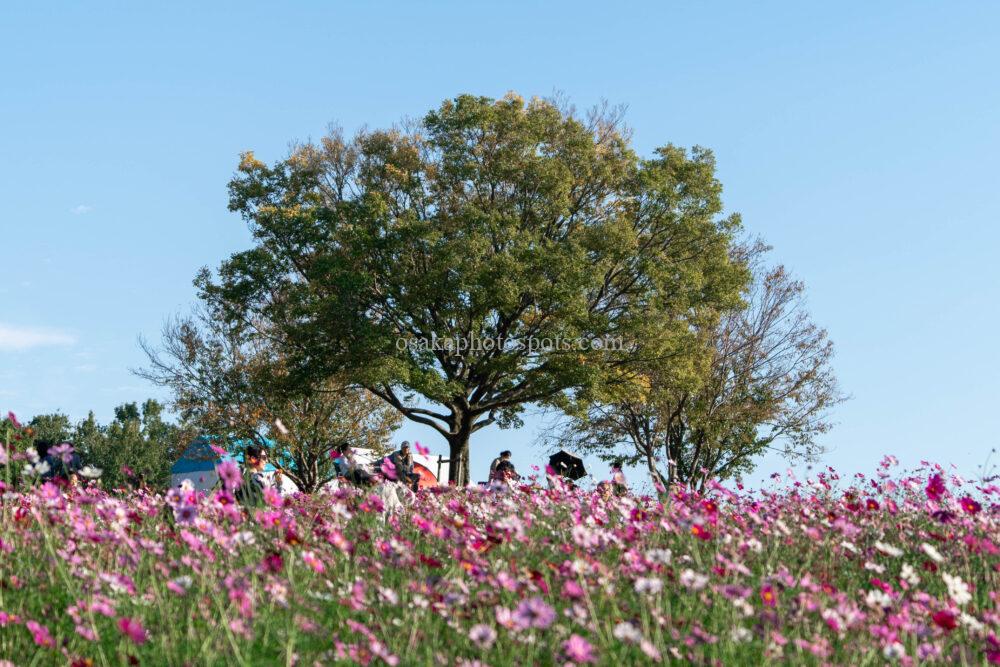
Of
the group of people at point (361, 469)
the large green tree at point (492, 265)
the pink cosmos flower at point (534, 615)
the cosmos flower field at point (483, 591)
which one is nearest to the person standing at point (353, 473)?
the group of people at point (361, 469)

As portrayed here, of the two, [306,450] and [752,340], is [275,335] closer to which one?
[306,450]

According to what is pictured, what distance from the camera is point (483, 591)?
197 inches

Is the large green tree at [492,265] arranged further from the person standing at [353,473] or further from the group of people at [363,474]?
the person standing at [353,473]

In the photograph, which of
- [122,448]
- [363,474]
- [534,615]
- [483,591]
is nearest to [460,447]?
[363,474]

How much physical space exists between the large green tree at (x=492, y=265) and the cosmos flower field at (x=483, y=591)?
1832 cm

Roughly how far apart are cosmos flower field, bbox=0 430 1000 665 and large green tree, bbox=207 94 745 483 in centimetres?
1832

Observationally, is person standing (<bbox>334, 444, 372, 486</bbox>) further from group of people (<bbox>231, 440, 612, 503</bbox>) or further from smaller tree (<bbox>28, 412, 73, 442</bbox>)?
smaller tree (<bbox>28, 412, 73, 442</bbox>)

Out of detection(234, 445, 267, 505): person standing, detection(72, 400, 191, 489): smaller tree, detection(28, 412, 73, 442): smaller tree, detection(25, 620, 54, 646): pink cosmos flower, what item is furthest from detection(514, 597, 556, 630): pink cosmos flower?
detection(28, 412, 73, 442): smaller tree

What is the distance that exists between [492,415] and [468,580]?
78.3ft

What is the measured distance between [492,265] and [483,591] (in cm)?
2102

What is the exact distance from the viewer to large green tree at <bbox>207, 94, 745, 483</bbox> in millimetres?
26281

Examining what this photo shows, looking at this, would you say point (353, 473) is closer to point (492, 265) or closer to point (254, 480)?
point (254, 480)

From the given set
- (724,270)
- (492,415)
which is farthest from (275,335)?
(724,270)

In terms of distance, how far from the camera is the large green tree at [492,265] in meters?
26.3
